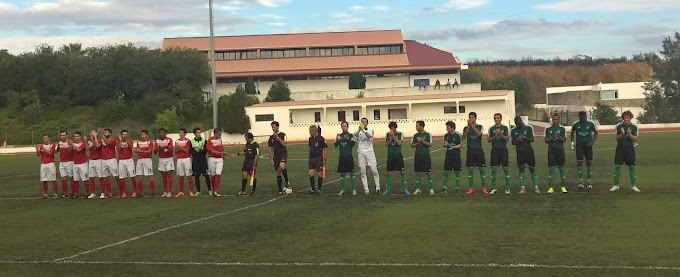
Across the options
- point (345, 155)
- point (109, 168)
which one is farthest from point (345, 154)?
point (109, 168)

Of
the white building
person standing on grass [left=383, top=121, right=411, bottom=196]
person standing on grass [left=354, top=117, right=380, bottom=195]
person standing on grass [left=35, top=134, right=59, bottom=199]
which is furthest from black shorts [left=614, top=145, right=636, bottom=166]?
the white building

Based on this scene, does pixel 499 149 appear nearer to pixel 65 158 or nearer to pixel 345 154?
pixel 345 154

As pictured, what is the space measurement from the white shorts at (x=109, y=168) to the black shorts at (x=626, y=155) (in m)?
12.7

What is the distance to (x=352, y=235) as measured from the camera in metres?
13.5

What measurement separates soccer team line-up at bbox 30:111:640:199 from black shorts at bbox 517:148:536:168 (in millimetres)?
23

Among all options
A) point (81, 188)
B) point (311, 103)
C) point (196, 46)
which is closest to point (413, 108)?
point (311, 103)

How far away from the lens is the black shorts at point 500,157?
19.1 m

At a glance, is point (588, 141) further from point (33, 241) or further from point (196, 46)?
point (196, 46)

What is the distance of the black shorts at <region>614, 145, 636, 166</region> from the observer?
19.0 meters

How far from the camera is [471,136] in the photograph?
63.8ft

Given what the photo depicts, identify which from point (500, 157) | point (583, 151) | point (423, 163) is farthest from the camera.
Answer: point (423, 163)

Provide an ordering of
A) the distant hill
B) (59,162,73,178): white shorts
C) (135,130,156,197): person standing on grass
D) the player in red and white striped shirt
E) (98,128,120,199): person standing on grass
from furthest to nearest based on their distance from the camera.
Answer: the distant hill < (59,162,73,178): white shorts < (98,128,120,199): person standing on grass < (135,130,156,197): person standing on grass < the player in red and white striped shirt

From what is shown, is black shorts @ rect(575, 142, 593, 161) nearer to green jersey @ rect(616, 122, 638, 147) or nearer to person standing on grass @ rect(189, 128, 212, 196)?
green jersey @ rect(616, 122, 638, 147)

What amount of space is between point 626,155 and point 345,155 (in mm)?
6670
